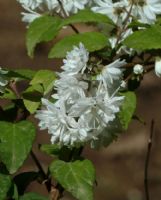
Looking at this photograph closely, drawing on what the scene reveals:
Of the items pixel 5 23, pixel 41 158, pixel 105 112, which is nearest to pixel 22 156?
pixel 105 112

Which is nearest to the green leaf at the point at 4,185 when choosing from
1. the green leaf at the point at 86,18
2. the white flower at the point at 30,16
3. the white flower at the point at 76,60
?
the white flower at the point at 76,60

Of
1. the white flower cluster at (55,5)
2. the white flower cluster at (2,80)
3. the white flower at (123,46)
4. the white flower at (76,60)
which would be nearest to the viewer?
the white flower at (76,60)

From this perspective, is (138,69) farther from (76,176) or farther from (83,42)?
(76,176)

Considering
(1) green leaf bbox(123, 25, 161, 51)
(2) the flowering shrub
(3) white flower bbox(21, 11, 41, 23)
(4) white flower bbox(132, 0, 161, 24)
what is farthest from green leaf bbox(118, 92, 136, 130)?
(3) white flower bbox(21, 11, 41, 23)

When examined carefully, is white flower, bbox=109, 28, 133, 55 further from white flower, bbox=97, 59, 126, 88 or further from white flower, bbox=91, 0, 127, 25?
white flower, bbox=97, 59, 126, 88

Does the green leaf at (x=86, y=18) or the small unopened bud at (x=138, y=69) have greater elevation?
the green leaf at (x=86, y=18)

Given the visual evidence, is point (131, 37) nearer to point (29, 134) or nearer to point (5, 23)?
point (29, 134)

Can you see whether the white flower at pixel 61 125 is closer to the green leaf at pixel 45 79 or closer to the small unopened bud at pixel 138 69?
the green leaf at pixel 45 79
